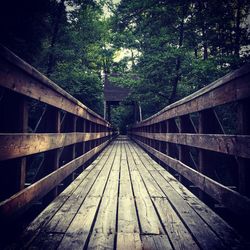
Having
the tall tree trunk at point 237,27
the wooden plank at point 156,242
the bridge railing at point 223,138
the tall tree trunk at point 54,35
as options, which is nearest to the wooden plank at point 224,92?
the bridge railing at point 223,138

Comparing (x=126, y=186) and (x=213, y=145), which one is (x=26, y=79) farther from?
(x=126, y=186)

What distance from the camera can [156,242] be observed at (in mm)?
1500

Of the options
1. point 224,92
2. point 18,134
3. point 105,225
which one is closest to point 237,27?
A: point 224,92

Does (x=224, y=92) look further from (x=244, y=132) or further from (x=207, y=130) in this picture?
(x=207, y=130)

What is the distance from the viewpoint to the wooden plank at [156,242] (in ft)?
4.72

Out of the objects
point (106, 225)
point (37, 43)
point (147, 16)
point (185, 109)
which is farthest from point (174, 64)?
point (106, 225)

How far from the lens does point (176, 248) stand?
1428 millimetres

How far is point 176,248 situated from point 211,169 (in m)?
1.34

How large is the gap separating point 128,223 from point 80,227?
0.38 m

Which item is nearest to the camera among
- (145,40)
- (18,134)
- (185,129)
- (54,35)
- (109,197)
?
(18,134)

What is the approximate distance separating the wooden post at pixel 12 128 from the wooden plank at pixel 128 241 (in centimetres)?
86

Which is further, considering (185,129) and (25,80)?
(185,129)

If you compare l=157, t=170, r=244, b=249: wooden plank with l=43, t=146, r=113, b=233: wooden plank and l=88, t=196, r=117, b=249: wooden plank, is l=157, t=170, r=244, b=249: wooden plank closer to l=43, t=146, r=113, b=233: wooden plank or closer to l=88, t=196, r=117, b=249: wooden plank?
l=88, t=196, r=117, b=249: wooden plank

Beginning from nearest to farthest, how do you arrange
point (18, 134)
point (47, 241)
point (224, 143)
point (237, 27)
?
point (47, 241), point (18, 134), point (224, 143), point (237, 27)
